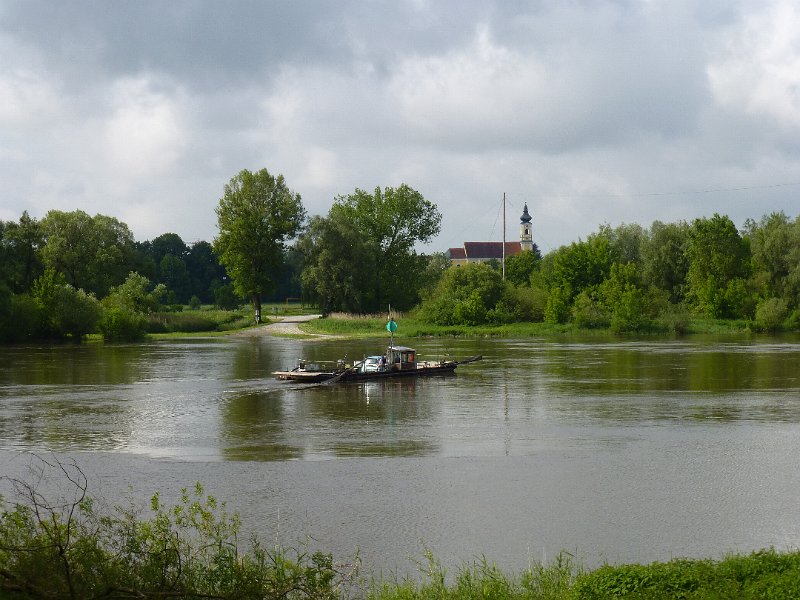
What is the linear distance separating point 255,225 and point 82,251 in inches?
652

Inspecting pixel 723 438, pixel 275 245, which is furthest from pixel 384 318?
pixel 723 438

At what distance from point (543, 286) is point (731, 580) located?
88795 millimetres

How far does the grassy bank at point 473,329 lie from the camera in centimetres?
7944

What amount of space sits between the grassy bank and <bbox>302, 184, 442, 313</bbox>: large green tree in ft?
12.9

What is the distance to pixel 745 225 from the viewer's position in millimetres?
126688

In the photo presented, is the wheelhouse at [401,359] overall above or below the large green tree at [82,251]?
below

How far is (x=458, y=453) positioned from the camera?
881 inches

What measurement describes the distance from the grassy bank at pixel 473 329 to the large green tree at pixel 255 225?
833cm

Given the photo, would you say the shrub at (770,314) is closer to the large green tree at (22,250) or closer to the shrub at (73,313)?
the shrub at (73,313)

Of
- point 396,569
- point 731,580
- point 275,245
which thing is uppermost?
point 275,245

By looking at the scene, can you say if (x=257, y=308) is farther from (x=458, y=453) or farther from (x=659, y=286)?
(x=458, y=453)

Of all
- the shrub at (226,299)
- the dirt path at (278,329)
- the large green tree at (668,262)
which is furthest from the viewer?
the shrub at (226,299)

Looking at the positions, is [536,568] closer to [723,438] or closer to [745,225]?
[723,438]

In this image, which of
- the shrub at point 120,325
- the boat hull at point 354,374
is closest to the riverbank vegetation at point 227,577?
the boat hull at point 354,374
